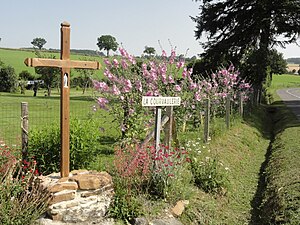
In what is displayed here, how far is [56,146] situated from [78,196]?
53.1 inches

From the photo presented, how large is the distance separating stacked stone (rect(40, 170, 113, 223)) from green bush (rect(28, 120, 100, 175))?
783mm

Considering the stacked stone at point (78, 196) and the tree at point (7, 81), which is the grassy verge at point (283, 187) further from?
the tree at point (7, 81)

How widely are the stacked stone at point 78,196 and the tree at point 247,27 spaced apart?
894 inches

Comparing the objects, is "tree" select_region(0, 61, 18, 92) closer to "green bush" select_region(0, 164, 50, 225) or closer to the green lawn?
the green lawn

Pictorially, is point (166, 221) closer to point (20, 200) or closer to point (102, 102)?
point (20, 200)

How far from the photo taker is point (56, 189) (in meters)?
4.79

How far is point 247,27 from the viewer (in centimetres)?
2730

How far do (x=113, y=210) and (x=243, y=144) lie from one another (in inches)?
314

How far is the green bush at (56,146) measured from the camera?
6.03 metres

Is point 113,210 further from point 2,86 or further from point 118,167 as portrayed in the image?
point 2,86

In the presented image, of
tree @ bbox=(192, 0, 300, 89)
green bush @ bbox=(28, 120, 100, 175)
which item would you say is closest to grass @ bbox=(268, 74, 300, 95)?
tree @ bbox=(192, 0, 300, 89)

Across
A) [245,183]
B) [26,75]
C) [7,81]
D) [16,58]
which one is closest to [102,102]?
[245,183]

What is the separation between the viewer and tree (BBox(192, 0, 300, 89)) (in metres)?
25.7

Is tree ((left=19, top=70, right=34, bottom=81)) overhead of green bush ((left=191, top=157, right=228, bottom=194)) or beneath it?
overhead
